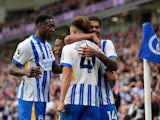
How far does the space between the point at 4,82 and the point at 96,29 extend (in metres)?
21.4

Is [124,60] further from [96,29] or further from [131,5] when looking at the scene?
[96,29]

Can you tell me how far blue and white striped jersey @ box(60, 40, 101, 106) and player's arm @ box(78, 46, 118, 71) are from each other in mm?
70

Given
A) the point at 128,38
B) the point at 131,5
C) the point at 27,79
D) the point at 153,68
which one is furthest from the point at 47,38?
the point at 131,5

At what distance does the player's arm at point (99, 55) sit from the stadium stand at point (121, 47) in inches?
91.5

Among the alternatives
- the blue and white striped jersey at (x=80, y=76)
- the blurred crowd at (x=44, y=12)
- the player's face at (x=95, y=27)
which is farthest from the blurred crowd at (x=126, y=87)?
the blurred crowd at (x=44, y=12)

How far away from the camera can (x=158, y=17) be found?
109 feet

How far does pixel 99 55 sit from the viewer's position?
642 cm

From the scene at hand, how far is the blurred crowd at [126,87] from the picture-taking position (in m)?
11.4

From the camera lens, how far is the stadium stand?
1256 centimetres

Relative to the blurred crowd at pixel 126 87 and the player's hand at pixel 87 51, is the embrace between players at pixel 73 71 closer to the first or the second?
the player's hand at pixel 87 51

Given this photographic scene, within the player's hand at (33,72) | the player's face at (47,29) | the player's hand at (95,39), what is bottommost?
the player's hand at (33,72)

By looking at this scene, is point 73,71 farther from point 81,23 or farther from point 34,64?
point 34,64

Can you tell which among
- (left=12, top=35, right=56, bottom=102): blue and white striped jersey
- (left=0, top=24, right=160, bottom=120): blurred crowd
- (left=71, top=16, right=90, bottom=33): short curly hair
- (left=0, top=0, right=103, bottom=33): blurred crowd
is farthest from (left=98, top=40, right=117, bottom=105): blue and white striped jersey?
(left=0, top=0, right=103, bottom=33): blurred crowd

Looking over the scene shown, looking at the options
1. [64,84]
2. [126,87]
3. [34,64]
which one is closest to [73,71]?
[64,84]
